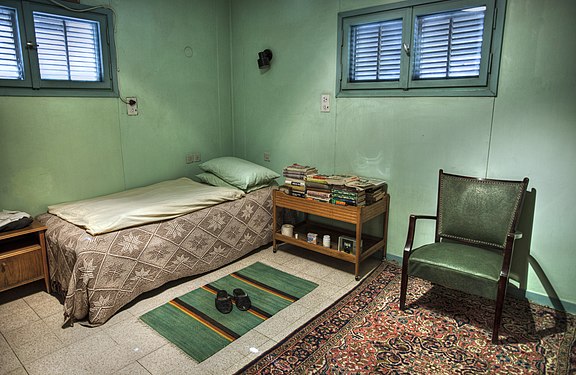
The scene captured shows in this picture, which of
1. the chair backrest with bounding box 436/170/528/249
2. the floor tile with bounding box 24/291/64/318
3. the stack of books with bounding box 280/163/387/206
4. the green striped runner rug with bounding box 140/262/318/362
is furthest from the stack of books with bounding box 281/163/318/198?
the floor tile with bounding box 24/291/64/318

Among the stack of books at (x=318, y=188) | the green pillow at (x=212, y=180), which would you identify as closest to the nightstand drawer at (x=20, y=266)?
the green pillow at (x=212, y=180)

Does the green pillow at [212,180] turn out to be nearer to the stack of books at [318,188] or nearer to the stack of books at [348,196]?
the stack of books at [318,188]

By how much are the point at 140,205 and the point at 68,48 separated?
4.82 feet

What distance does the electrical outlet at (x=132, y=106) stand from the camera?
11.9 ft

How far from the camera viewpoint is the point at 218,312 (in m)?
2.68

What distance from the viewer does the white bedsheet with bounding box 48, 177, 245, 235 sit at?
2766 mm

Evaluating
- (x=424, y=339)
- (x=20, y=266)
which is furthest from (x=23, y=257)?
(x=424, y=339)

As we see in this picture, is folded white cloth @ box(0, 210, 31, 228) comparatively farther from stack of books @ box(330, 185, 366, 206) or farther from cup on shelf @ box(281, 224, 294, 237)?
stack of books @ box(330, 185, 366, 206)

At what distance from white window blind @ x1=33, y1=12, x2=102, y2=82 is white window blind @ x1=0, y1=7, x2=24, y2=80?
139 mm

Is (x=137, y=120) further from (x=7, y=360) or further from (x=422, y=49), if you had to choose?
(x=422, y=49)

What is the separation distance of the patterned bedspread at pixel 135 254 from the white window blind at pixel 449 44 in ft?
6.40

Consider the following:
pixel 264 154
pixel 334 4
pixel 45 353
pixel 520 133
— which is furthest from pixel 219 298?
pixel 334 4

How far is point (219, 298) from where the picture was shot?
8.82ft

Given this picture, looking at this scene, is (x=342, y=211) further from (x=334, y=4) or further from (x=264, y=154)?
(x=334, y=4)
